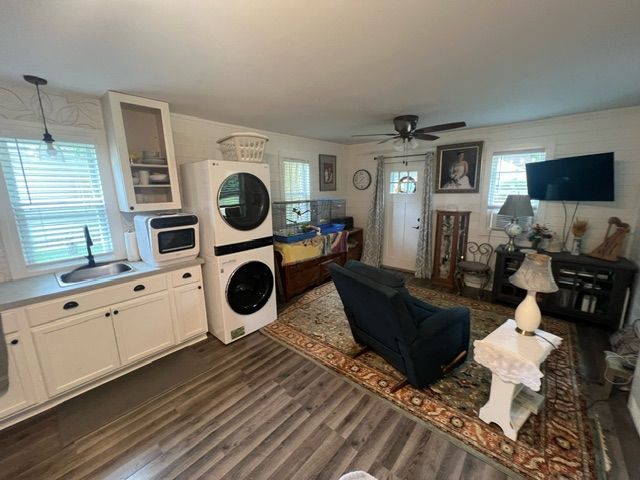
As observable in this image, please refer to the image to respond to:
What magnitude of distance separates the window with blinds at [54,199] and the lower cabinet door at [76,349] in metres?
0.78

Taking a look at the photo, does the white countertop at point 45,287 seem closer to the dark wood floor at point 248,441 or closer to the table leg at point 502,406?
the dark wood floor at point 248,441

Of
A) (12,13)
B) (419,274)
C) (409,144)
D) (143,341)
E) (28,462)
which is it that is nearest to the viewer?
(12,13)

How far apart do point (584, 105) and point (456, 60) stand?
7.00 feet

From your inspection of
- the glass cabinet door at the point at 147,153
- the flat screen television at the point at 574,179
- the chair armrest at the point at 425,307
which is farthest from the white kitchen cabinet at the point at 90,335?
the flat screen television at the point at 574,179

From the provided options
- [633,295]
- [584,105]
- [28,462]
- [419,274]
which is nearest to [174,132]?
[28,462]

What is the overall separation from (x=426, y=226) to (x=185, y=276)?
11.9 feet

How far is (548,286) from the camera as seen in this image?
1662 millimetres

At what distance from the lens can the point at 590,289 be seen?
2.93 metres

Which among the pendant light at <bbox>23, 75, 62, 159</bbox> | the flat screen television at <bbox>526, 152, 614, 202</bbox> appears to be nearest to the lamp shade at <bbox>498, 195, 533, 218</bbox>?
the flat screen television at <bbox>526, 152, 614, 202</bbox>

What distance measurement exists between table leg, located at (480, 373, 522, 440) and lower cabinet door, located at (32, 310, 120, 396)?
292cm

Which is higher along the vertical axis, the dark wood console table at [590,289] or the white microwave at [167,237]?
the white microwave at [167,237]

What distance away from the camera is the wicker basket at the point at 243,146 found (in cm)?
266

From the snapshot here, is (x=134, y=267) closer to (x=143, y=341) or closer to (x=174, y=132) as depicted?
(x=143, y=341)

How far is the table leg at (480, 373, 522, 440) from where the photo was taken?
5.44 ft
